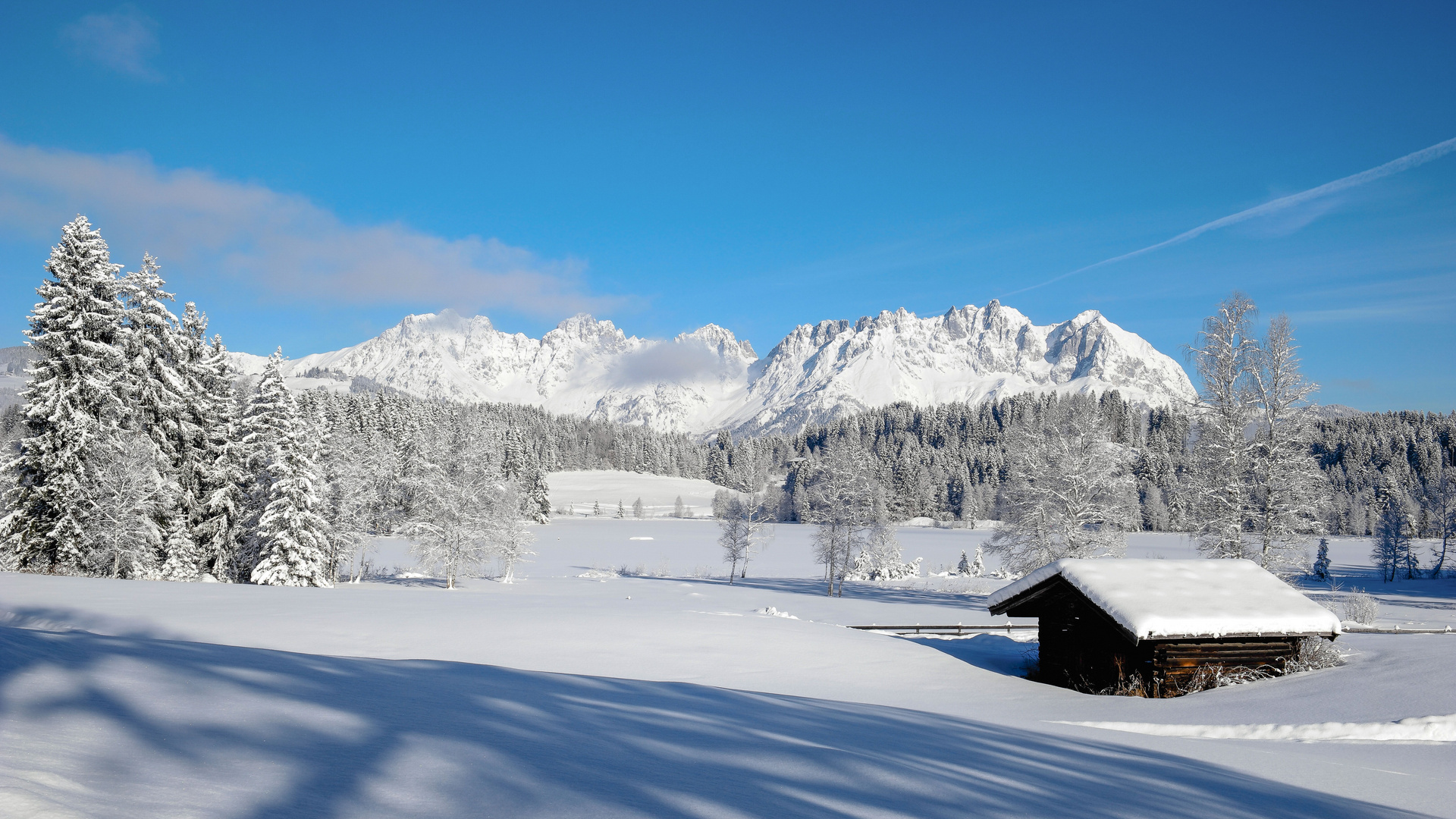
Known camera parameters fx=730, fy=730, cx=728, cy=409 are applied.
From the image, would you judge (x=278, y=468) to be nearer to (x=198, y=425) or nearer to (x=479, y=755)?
(x=198, y=425)

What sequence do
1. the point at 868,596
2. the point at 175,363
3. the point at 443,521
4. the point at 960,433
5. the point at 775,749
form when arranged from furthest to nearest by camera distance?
the point at 960,433 → the point at 868,596 → the point at 443,521 → the point at 175,363 → the point at 775,749

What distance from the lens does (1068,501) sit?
33281mm

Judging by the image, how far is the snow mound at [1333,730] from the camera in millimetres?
11203

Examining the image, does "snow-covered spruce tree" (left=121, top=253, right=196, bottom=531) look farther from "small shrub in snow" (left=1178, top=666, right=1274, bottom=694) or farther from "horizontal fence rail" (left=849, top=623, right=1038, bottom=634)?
"small shrub in snow" (left=1178, top=666, right=1274, bottom=694)

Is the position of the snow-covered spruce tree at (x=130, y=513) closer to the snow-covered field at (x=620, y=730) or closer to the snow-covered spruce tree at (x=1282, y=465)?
the snow-covered field at (x=620, y=730)

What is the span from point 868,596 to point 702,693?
38158 mm

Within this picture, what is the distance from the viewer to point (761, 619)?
2391cm

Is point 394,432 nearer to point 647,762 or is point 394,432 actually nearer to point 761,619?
point 761,619

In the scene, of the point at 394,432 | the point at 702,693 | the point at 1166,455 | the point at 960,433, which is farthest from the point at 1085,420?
the point at 960,433

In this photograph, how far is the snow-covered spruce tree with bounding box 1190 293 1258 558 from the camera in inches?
1040

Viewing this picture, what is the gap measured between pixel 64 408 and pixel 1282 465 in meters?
41.5

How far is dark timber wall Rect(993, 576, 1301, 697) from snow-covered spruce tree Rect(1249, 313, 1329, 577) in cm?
1145

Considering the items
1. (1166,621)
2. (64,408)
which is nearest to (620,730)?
(1166,621)

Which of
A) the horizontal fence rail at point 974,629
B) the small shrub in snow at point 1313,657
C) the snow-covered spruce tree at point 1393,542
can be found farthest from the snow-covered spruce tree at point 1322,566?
the small shrub in snow at point 1313,657
